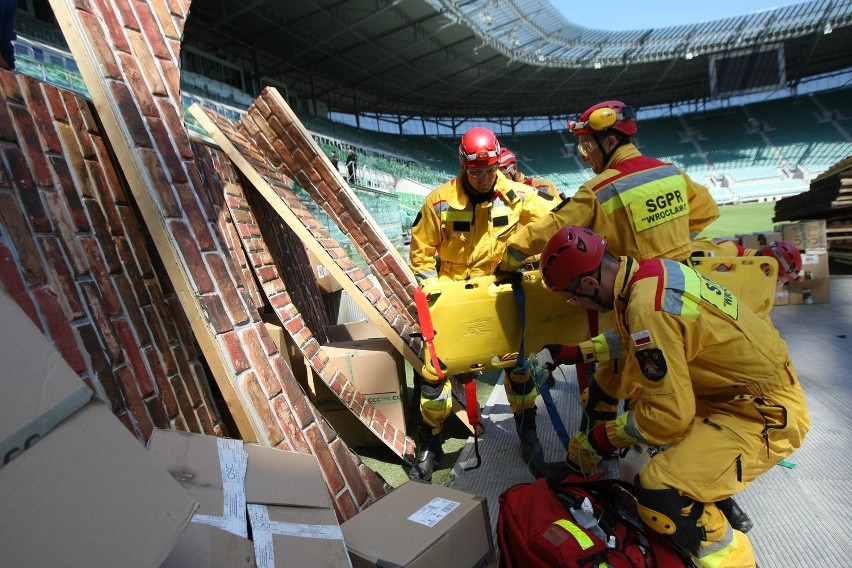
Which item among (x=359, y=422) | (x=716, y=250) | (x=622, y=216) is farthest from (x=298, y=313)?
(x=716, y=250)

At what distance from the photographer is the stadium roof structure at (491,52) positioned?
19109 millimetres

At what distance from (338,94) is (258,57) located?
6883 millimetres

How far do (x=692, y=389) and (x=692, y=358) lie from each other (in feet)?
0.42

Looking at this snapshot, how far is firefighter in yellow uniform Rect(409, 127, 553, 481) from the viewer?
3.13 metres

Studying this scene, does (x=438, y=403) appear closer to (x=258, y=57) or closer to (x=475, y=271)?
(x=475, y=271)

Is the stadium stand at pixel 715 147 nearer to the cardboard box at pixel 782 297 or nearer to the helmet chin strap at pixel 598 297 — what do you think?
the cardboard box at pixel 782 297

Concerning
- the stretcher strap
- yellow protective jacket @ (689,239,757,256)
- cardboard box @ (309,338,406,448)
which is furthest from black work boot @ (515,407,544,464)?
yellow protective jacket @ (689,239,757,256)

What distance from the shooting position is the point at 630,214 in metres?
2.71

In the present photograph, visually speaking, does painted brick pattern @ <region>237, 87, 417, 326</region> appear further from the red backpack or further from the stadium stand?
the stadium stand

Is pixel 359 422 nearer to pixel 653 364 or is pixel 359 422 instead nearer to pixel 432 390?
pixel 432 390

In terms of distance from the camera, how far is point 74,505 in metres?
0.88

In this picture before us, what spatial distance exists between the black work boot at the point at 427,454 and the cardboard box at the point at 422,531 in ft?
3.35

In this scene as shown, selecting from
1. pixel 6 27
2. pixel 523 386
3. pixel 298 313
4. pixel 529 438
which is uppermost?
pixel 6 27

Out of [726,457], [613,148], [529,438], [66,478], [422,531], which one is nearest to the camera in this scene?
[66,478]
